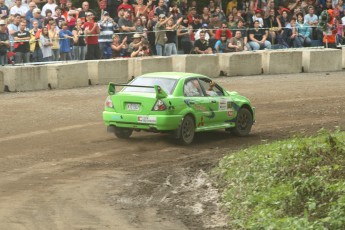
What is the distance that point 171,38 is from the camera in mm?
32312

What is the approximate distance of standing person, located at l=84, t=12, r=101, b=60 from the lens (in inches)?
1172

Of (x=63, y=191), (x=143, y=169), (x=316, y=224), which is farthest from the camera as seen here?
(x=143, y=169)

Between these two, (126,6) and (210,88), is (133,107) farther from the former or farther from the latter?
(126,6)

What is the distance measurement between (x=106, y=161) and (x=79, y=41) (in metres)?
11.6

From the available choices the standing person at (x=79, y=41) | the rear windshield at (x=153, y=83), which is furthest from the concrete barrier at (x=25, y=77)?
the rear windshield at (x=153, y=83)

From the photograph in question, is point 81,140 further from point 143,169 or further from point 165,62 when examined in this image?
point 165,62

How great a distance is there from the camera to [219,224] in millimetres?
13445

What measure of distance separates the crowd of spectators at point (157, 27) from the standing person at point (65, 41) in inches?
1.2

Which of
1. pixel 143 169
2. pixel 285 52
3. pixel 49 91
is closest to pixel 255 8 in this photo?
pixel 285 52

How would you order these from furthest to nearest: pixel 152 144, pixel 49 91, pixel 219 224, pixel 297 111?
pixel 49 91, pixel 297 111, pixel 152 144, pixel 219 224

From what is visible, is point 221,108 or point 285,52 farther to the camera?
point 285,52

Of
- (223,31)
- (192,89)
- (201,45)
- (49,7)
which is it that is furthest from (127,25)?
(192,89)

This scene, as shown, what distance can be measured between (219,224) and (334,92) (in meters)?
17.1

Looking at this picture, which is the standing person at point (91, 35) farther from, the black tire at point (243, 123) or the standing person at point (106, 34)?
the black tire at point (243, 123)
